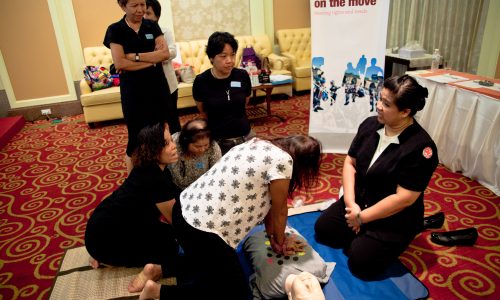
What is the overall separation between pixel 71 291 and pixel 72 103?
3968 mm

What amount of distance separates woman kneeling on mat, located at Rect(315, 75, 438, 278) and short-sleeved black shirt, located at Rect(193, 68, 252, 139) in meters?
0.83

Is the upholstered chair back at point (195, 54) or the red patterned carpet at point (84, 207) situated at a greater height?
the upholstered chair back at point (195, 54)

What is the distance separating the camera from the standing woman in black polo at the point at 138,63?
7.55 ft

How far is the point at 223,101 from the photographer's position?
233cm

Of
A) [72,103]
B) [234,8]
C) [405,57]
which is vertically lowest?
[72,103]

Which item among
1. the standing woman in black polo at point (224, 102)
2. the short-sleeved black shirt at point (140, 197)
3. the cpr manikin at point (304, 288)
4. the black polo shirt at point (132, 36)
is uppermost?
the black polo shirt at point (132, 36)

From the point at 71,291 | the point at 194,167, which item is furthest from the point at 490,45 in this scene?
the point at 71,291

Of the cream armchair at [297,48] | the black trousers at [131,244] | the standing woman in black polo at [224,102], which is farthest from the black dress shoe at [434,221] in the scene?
the cream armchair at [297,48]

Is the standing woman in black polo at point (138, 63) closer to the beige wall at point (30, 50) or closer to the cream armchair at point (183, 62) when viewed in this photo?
the cream armchair at point (183, 62)

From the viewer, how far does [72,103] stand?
16.7ft

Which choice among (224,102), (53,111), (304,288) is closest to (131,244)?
(304,288)

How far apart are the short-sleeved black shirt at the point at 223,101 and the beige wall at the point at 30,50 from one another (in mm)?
3491

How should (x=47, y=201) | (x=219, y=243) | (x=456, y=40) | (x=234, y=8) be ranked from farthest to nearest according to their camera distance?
(x=234, y=8)
(x=456, y=40)
(x=47, y=201)
(x=219, y=243)

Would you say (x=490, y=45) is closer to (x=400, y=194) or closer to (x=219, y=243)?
(x=400, y=194)
